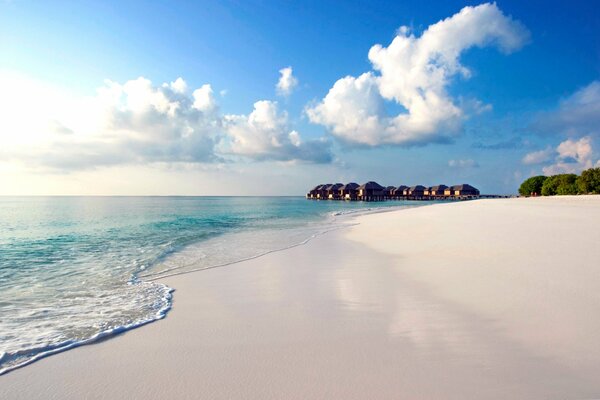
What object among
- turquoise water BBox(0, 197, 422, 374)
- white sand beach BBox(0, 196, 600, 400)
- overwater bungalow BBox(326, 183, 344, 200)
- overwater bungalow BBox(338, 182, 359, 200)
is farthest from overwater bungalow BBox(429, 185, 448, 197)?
white sand beach BBox(0, 196, 600, 400)

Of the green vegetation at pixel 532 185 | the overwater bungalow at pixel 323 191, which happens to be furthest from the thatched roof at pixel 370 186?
the green vegetation at pixel 532 185

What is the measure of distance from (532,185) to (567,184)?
48.4 ft

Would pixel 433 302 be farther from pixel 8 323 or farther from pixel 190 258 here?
pixel 190 258

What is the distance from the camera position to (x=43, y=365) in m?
3.27

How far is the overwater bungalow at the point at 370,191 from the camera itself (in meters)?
97.8

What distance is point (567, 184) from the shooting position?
43.9 m

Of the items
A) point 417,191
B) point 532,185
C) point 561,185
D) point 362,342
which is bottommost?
point 362,342

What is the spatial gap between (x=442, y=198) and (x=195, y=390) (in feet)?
359

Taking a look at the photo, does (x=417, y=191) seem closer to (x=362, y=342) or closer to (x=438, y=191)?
(x=438, y=191)

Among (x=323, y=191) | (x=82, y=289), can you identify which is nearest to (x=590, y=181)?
(x=82, y=289)

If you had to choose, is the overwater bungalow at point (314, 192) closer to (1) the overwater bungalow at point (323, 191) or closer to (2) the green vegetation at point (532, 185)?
(1) the overwater bungalow at point (323, 191)

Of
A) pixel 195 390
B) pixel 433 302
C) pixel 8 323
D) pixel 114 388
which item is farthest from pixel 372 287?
pixel 8 323

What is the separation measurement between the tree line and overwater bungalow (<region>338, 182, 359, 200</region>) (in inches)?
2023

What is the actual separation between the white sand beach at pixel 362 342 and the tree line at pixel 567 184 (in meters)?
43.5
